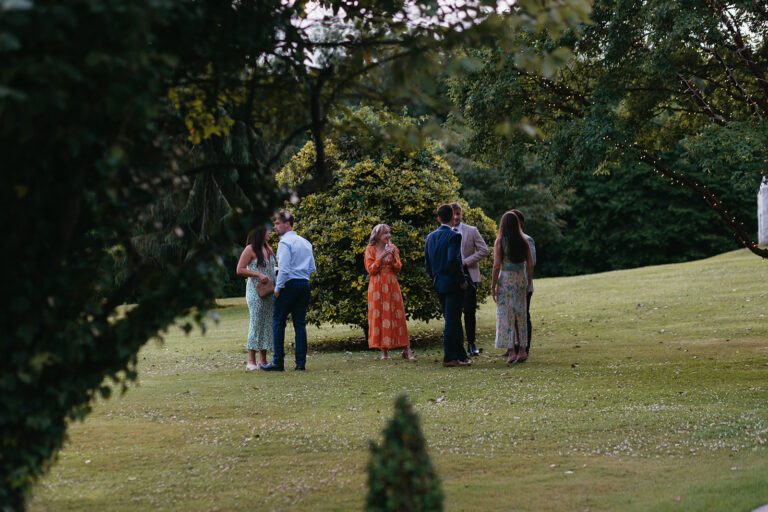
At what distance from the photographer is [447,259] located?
11812 millimetres

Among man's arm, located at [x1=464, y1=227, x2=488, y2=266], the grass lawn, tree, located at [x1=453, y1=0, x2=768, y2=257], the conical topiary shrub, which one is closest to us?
the conical topiary shrub

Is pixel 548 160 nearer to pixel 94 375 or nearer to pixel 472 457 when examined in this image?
pixel 472 457

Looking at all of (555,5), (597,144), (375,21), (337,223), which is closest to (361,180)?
(337,223)

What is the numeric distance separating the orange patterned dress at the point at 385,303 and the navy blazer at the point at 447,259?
3.59ft

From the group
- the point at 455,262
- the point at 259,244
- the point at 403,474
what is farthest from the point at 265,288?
the point at 403,474

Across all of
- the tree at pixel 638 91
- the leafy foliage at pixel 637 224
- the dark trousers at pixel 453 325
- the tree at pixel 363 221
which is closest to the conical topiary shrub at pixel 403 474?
the tree at pixel 638 91

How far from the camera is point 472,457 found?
6.50 metres

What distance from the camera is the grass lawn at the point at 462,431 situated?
5.50m

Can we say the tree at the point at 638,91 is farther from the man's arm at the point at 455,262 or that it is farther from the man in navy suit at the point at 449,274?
the man's arm at the point at 455,262

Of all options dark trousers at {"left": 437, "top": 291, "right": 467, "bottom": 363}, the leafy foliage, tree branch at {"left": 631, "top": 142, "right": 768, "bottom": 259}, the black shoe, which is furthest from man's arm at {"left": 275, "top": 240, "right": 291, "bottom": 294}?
the leafy foliage

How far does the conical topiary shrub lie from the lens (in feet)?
10.3

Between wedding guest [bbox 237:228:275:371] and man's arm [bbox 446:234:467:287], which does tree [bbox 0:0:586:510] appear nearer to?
wedding guest [bbox 237:228:275:371]

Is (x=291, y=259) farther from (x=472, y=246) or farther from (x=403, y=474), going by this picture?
(x=403, y=474)

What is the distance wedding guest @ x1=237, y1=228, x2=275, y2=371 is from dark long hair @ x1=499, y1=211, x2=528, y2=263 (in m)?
3.65
